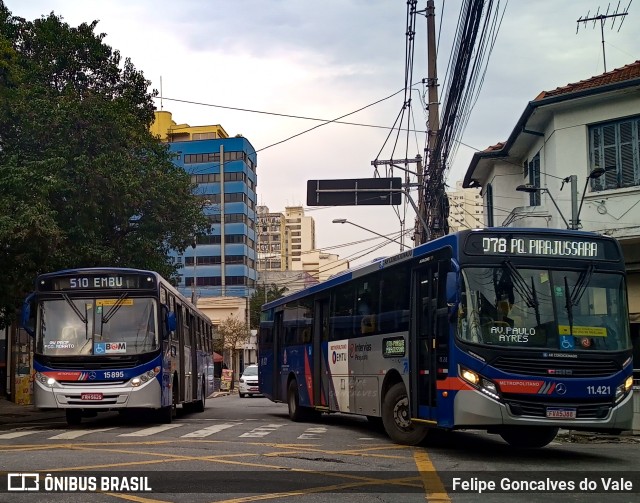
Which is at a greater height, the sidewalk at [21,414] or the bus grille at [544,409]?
the bus grille at [544,409]

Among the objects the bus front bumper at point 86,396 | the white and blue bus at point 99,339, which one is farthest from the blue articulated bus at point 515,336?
the bus front bumper at point 86,396

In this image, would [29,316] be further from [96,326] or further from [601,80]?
[601,80]

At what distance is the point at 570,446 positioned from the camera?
1414cm

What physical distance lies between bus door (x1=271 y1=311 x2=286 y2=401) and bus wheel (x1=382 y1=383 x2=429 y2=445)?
809 cm

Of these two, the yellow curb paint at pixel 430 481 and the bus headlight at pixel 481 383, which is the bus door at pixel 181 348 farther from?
the bus headlight at pixel 481 383

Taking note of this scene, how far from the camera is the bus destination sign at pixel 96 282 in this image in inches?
661

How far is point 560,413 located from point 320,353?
25.2 feet

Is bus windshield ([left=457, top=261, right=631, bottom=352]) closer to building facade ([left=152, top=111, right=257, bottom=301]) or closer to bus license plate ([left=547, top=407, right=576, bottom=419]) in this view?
bus license plate ([left=547, top=407, right=576, bottom=419])

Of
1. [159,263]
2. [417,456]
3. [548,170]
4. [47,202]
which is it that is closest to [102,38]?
[159,263]

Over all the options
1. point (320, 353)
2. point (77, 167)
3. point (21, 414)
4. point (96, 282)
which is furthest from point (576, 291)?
point (21, 414)

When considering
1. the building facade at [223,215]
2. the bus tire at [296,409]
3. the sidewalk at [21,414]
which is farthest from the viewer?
the building facade at [223,215]

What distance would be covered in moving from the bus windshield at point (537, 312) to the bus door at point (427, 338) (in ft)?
2.07

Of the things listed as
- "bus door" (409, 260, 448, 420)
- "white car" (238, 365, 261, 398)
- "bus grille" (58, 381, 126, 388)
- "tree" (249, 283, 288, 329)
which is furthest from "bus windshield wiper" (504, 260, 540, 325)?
"tree" (249, 283, 288, 329)

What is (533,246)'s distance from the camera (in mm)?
11531
